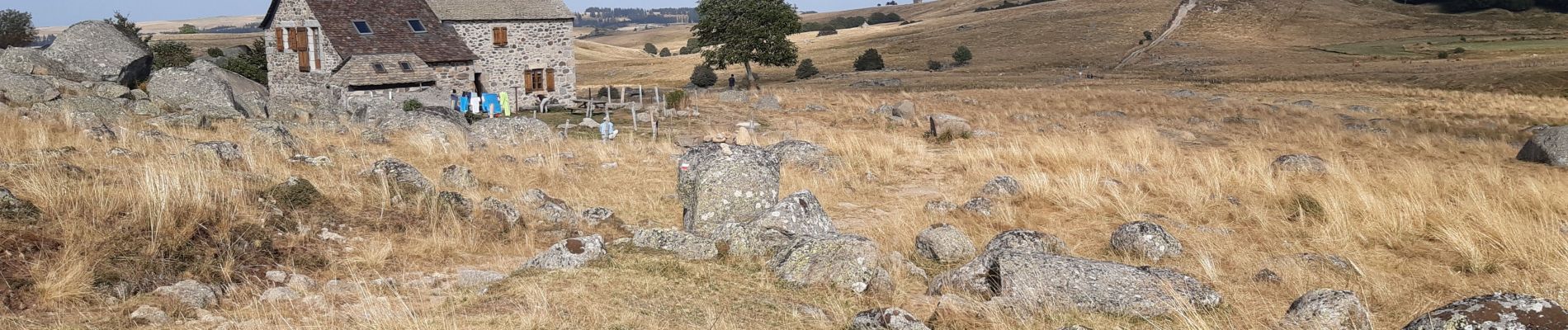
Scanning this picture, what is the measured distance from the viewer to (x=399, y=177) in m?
11.9

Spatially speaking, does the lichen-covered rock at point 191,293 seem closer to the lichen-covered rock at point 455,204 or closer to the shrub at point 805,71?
the lichen-covered rock at point 455,204

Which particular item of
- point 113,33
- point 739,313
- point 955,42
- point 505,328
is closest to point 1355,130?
point 739,313

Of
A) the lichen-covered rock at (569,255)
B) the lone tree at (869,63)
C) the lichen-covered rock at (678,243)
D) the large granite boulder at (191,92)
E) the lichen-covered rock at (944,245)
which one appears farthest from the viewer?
the lone tree at (869,63)

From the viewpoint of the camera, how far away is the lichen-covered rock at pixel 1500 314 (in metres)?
5.37

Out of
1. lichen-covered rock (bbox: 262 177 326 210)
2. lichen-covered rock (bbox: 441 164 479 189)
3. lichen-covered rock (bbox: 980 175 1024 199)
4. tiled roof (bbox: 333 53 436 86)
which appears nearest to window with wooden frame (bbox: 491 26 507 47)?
tiled roof (bbox: 333 53 436 86)

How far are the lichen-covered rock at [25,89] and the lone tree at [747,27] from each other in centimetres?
3253

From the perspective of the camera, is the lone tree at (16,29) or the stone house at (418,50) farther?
the lone tree at (16,29)

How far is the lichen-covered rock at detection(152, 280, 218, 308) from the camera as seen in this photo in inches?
283

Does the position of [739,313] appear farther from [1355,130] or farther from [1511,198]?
[1355,130]

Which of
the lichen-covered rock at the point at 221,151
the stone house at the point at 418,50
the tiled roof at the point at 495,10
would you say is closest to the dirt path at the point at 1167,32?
the stone house at the point at 418,50

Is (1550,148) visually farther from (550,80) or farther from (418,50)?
(550,80)

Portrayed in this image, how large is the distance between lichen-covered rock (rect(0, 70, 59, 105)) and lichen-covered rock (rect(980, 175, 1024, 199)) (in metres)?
20.2

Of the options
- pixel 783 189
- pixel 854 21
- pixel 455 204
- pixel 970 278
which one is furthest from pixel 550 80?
pixel 854 21

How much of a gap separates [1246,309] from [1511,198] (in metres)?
7.40
